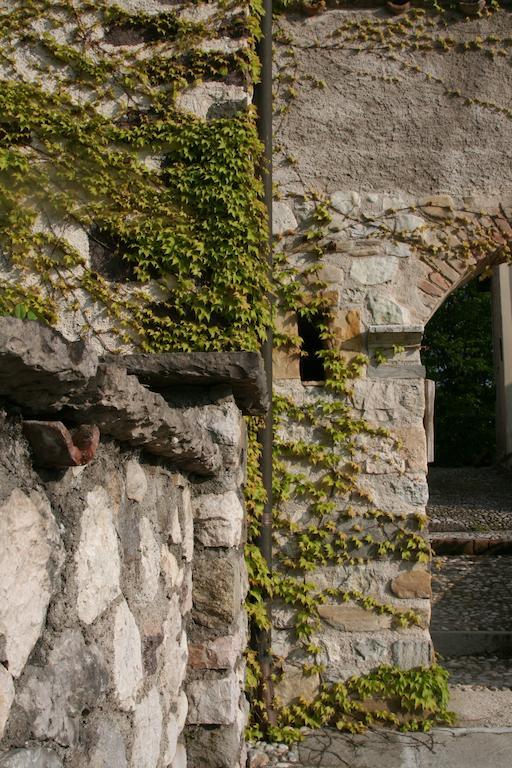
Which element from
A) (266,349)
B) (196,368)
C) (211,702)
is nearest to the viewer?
(196,368)

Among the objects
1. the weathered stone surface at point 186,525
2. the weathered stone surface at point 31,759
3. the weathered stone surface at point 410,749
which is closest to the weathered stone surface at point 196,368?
Result: the weathered stone surface at point 186,525

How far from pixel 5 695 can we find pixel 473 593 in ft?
21.4

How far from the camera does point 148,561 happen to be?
1886 mm

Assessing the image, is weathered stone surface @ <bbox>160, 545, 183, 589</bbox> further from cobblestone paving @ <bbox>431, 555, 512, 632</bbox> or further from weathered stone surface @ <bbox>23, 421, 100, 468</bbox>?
cobblestone paving @ <bbox>431, 555, 512, 632</bbox>

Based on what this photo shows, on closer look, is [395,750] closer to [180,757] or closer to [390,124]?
[180,757]

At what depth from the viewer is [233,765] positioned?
2.67m

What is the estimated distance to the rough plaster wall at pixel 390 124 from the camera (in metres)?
4.51

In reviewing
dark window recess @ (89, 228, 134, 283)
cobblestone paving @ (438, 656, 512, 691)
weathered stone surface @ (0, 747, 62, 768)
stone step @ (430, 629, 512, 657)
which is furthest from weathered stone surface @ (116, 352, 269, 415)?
stone step @ (430, 629, 512, 657)

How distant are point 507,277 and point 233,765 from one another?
12.9 m

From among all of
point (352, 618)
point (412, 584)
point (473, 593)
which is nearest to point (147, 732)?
point (352, 618)

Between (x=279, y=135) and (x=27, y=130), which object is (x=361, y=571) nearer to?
(x=279, y=135)

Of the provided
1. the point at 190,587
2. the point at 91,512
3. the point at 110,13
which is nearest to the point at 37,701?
the point at 91,512

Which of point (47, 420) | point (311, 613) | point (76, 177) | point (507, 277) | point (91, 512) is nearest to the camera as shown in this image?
point (47, 420)

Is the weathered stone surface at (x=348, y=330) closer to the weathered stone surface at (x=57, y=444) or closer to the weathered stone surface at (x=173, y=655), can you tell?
the weathered stone surface at (x=173, y=655)
